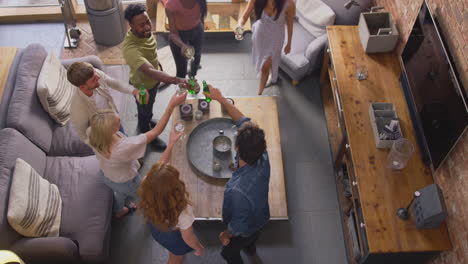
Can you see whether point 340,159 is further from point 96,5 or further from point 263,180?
point 96,5

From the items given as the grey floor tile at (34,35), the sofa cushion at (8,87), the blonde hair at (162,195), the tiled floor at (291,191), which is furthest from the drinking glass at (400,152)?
the grey floor tile at (34,35)

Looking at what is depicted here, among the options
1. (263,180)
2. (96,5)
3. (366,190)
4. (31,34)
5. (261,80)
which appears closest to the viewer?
(263,180)

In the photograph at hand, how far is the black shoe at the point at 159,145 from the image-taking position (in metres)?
3.98

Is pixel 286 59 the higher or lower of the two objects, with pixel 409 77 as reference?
lower

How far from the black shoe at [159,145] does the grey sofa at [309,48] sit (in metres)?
1.57

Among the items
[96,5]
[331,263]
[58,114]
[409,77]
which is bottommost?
[331,263]

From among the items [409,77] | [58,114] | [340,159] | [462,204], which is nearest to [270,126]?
[340,159]

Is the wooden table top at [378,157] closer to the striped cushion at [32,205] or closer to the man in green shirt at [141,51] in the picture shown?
the man in green shirt at [141,51]

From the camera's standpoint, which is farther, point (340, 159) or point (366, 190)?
point (340, 159)

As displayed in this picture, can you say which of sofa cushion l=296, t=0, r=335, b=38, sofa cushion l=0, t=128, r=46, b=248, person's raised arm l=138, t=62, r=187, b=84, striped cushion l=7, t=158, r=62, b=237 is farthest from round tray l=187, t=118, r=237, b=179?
sofa cushion l=296, t=0, r=335, b=38

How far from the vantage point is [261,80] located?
426cm

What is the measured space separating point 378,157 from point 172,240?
1.67m

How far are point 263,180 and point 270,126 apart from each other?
1306 mm

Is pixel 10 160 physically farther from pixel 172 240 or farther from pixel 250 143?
pixel 250 143
